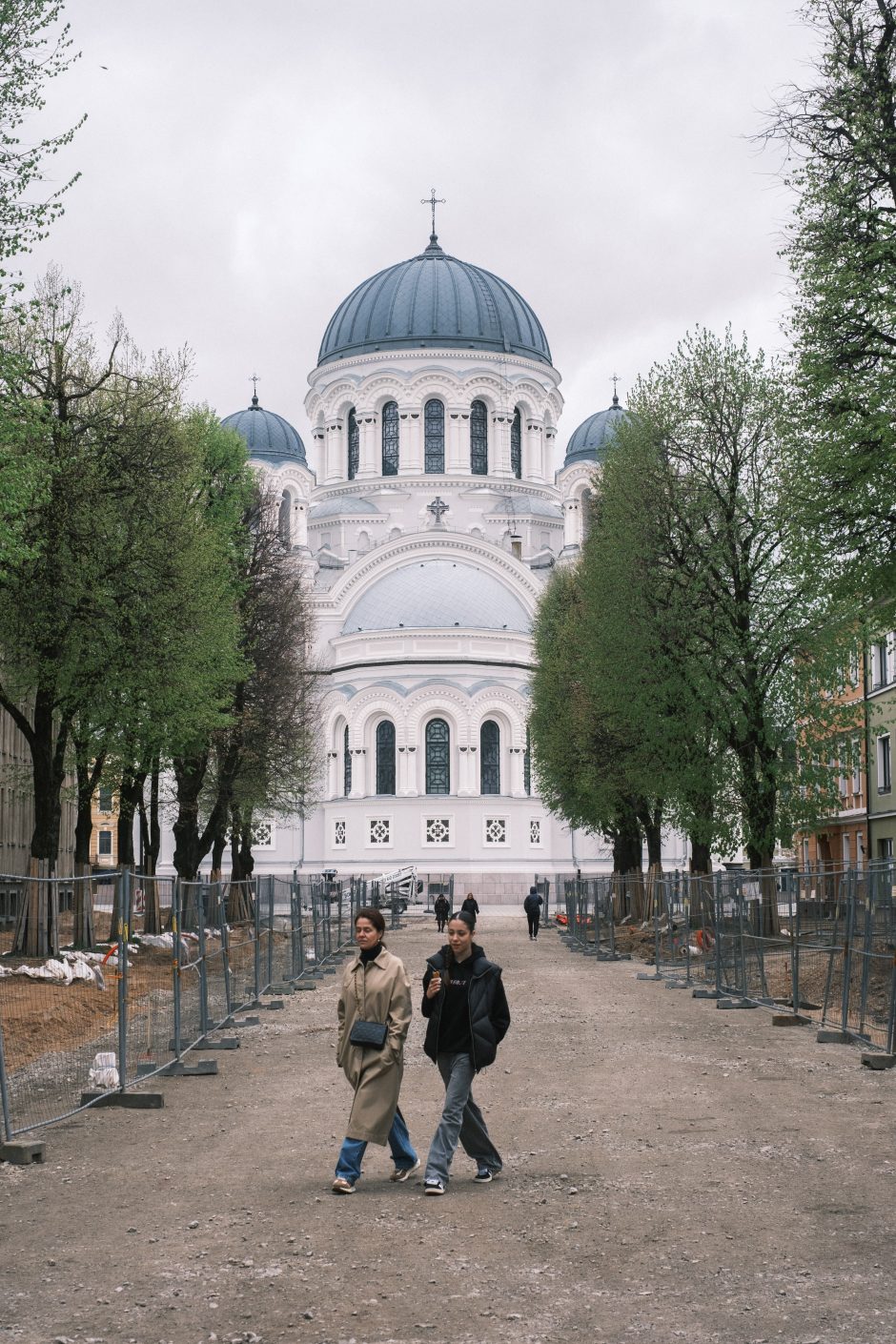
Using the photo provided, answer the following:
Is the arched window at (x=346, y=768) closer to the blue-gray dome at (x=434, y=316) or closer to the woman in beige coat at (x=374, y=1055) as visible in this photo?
the blue-gray dome at (x=434, y=316)

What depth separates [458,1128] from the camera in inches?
395

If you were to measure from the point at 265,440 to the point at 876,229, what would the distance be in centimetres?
7017

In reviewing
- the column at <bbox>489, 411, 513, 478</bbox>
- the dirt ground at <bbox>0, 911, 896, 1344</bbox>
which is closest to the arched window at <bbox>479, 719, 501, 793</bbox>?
the column at <bbox>489, 411, 513, 478</bbox>

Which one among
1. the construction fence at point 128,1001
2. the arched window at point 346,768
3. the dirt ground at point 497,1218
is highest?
the arched window at point 346,768

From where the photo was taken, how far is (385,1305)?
24.0 ft

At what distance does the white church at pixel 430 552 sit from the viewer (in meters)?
71.1

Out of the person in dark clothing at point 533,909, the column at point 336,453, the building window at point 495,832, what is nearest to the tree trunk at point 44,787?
the person in dark clothing at point 533,909

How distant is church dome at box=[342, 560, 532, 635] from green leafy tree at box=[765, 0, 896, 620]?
51338 millimetres

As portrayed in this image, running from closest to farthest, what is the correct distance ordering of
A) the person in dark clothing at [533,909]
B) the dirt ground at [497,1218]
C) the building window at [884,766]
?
the dirt ground at [497,1218]
the person in dark clothing at [533,909]
the building window at [884,766]

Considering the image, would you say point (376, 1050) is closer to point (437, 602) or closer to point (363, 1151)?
point (363, 1151)

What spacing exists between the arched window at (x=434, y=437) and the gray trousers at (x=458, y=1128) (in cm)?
7542

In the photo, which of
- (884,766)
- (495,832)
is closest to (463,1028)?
(884,766)

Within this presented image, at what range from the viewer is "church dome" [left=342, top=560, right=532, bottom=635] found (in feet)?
242

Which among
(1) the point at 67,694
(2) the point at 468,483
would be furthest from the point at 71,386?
(2) the point at 468,483
